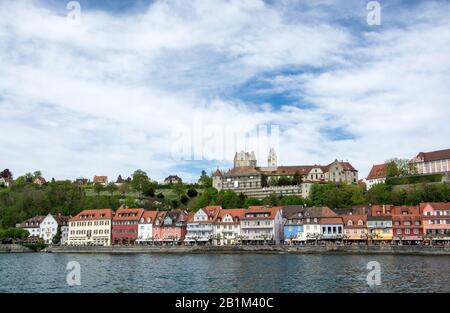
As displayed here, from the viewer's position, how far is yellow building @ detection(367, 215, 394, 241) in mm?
77438

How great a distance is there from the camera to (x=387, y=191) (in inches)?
3947

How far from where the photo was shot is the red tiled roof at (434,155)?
114856 millimetres

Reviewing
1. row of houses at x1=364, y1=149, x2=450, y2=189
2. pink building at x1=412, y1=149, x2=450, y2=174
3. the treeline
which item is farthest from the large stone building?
pink building at x1=412, y1=149, x2=450, y2=174

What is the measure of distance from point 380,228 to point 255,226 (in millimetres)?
20723

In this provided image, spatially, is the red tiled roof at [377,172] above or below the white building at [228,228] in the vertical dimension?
above

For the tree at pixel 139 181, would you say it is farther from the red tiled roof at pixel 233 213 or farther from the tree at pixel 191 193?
the red tiled roof at pixel 233 213

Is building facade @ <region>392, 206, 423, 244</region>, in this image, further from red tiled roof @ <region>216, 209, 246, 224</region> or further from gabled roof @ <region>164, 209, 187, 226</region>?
gabled roof @ <region>164, 209, 187, 226</region>

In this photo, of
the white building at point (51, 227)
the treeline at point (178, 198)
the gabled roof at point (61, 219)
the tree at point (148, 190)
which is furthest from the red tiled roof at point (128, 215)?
the tree at point (148, 190)

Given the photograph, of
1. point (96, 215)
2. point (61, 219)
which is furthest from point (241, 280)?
point (61, 219)

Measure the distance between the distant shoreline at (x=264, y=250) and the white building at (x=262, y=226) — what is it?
11.5 metres

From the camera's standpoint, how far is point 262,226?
277ft

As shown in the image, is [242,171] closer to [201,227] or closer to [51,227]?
[201,227]

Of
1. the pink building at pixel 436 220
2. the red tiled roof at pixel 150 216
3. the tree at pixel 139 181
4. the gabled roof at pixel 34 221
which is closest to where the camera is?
the pink building at pixel 436 220

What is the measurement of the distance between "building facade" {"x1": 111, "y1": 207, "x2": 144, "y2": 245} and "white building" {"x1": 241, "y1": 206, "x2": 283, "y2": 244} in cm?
2138
